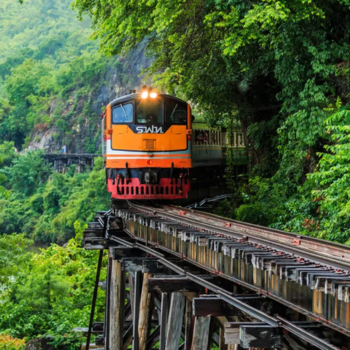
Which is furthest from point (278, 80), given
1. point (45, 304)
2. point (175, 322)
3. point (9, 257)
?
point (45, 304)

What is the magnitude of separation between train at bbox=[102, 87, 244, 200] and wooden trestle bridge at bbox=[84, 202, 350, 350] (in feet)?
9.36

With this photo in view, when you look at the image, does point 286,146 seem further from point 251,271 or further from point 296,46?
point 251,271

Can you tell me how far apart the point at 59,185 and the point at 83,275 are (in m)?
42.9

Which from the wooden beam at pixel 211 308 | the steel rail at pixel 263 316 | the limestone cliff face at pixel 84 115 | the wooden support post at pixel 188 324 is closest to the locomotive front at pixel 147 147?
the wooden support post at pixel 188 324

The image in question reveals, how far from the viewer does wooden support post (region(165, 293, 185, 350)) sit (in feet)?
26.5

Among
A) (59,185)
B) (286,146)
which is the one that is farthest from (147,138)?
(59,185)

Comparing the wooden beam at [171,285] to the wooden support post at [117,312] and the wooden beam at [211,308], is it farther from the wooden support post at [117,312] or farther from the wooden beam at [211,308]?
the wooden support post at [117,312]

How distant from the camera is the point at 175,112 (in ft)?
48.5

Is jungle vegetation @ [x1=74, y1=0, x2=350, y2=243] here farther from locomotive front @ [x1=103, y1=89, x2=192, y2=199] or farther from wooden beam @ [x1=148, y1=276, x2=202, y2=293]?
wooden beam @ [x1=148, y1=276, x2=202, y2=293]

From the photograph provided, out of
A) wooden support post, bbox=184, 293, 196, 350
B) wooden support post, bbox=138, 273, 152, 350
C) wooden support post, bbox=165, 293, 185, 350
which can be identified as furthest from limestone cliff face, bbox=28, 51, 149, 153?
wooden support post, bbox=165, 293, 185, 350

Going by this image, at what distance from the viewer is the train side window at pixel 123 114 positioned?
14539 millimetres

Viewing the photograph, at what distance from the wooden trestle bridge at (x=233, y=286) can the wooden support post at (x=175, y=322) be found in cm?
1

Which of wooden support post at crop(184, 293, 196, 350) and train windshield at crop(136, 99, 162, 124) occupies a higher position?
train windshield at crop(136, 99, 162, 124)

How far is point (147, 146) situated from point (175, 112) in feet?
3.30
